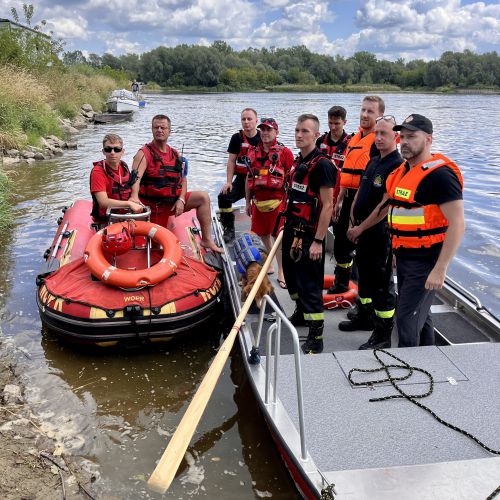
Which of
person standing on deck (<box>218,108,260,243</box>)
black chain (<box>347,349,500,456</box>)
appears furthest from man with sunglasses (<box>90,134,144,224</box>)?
black chain (<box>347,349,500,456</box>)

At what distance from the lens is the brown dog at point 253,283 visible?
14.2 feet

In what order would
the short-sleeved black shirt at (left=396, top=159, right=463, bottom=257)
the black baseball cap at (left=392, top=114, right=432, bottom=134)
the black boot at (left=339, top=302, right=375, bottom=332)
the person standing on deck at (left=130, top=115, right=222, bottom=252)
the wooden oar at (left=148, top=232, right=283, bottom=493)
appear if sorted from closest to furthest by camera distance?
1. the wooden oar at (left=148, top=232, right=283, bottom=493)
2. the short-sleeved black shirt at (left=396, top=159, right=463, bottom=257)
3. the black baseball cap at (left=392, top=114, right=432, bottom=134)
4. the black boot at (left=339, top=302, right=375, bottom=332)
5. the person standing on deck at (left=130, top=115, right=222, bottom=252)

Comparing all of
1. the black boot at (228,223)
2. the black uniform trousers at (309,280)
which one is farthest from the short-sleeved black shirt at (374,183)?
the black boot at (228,223)

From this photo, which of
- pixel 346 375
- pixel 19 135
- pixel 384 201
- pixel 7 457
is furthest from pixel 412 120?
pixel 19 135

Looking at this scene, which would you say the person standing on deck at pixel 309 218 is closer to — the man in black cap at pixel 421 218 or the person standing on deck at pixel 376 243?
the person standing on deck at pixel 376 243

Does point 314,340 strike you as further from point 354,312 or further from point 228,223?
point 228,223

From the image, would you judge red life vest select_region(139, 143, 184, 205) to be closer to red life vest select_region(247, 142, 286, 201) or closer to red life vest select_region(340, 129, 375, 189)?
red life vest select_region(247, 142, 286, 201)

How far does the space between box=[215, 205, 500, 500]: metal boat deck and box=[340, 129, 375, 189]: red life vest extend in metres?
1.50

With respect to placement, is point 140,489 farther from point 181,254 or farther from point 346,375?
point 181,254

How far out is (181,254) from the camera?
14.7 ft

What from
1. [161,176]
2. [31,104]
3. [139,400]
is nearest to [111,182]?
[161,176]

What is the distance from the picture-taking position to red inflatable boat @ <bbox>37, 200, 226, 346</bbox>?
395cm

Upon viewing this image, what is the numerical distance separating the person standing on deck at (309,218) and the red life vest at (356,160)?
0.72m

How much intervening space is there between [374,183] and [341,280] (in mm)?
1274
